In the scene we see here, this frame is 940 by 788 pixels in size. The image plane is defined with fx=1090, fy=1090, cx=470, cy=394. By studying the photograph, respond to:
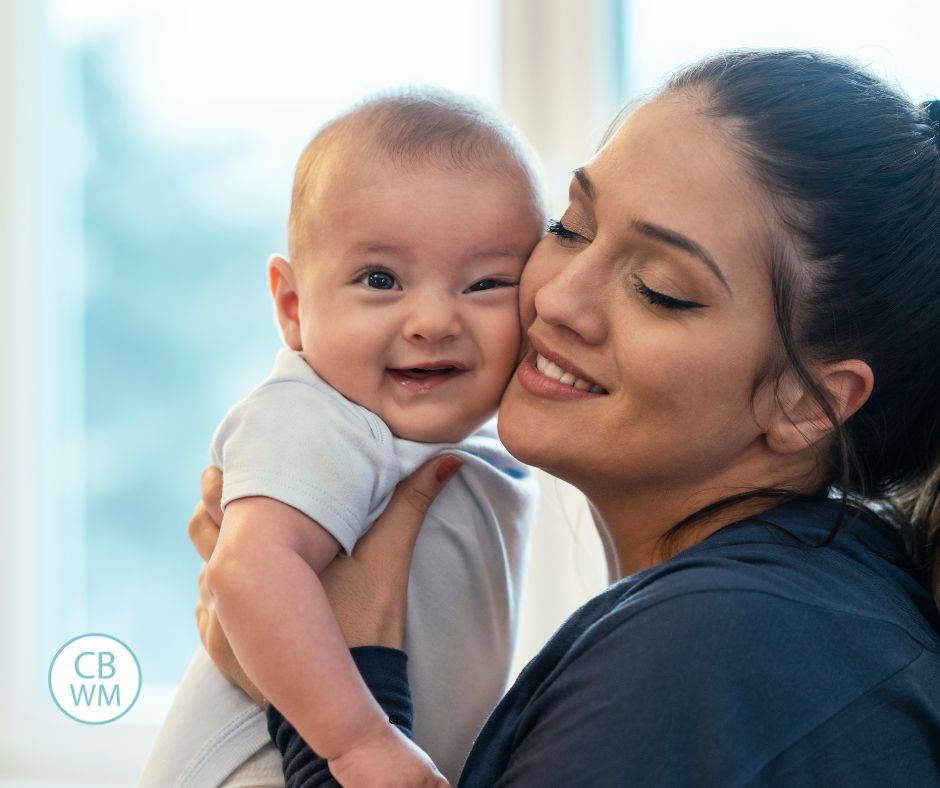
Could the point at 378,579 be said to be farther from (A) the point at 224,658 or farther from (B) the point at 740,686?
(B) the point at 740,686

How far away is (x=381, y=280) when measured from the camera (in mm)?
1261

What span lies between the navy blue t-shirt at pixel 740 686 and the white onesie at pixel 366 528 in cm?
23

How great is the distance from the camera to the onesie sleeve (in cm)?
116

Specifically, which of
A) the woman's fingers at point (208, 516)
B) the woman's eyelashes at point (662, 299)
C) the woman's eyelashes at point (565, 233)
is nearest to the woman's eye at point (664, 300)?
the woman's eyelashes at point (662, 299)

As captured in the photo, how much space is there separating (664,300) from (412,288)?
29 centimetres

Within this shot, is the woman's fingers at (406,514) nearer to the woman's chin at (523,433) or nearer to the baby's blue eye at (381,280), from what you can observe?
the woman's chin at (523,433)

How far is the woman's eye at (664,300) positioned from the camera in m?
1.16

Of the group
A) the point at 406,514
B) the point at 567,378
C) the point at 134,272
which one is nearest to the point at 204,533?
the point at 406,514

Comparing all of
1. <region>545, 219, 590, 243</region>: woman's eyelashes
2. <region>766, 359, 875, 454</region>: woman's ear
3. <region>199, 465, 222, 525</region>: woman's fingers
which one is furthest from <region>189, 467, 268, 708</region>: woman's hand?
<region>766, 359, 875, 454</region>: woman's ear

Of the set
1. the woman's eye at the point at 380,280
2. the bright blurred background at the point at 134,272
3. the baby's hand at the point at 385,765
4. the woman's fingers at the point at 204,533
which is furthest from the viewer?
the bright blurred background at the point at 134,272

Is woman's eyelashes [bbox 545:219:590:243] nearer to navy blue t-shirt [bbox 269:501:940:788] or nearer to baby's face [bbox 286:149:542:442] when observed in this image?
baby's face [bbox 286:149:542:442]

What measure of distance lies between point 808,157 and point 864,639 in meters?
0.50

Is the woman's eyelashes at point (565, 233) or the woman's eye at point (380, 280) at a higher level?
the woman's eyelashes at point (565, 233)

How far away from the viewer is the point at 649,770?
35.8 inches
